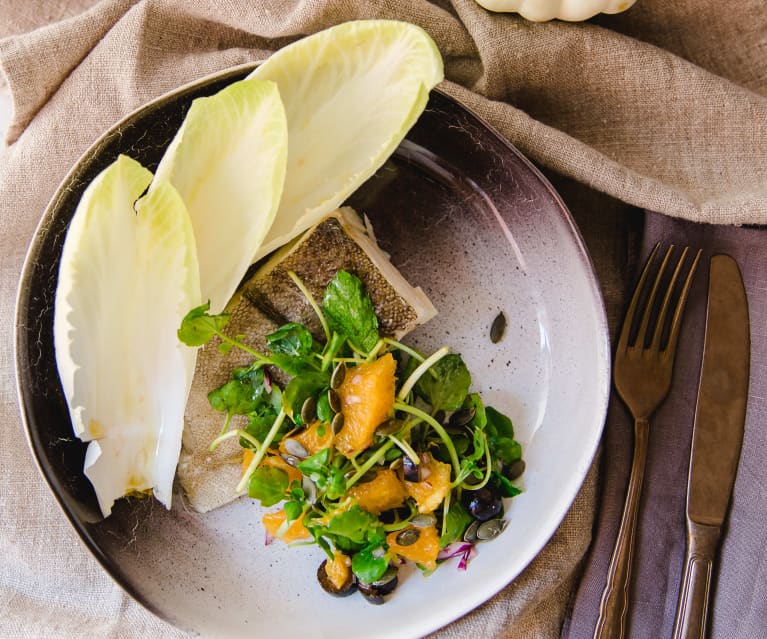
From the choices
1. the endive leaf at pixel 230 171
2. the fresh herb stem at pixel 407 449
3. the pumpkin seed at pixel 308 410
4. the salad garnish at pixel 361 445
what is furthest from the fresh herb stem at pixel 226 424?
the fresh herb stem at pixel 407 449

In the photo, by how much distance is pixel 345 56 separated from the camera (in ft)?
5.73

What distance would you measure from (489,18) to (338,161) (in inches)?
23.5

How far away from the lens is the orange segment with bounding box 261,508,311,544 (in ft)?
6.31

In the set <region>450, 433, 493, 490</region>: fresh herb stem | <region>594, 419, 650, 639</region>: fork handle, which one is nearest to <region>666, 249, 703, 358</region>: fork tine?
<region>594, 419, 650, 639</region>: fork handle

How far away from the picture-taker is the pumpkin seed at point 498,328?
2082 mm

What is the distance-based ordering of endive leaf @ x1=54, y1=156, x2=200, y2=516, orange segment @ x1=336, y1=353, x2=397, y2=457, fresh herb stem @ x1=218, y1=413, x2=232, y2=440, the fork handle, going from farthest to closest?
the fork handle
fresh herb stem @ x1=218, y1=413, x2=232, y2=440
orange segment @ x1=336, y1=353, x2=397, y2=457
endive leaf @ x1=54, y1=156, x2=200, y2=516

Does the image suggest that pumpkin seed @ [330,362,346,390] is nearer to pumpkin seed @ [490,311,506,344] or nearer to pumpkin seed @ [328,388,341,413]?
pumpkin seed @ [328,388,341,413]

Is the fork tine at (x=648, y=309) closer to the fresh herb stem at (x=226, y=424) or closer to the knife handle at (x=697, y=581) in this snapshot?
the knife handle at (x=697, y=581)

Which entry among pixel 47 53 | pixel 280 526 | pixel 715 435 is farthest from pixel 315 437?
pixel 47 53

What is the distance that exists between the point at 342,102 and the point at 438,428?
0.88 metres

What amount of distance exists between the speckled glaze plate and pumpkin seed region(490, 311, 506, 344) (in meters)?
0.01

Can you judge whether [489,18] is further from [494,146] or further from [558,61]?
[494,146]

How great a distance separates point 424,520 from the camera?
73.0 inches

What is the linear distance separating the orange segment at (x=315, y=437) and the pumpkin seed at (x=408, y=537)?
1.05 feet
